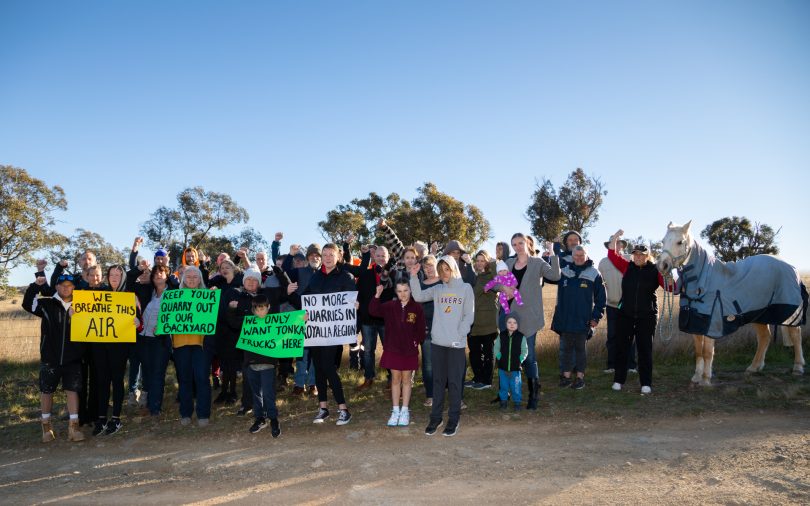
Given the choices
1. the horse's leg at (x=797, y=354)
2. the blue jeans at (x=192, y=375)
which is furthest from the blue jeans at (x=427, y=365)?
the horse's leg at (x=797, y=354)

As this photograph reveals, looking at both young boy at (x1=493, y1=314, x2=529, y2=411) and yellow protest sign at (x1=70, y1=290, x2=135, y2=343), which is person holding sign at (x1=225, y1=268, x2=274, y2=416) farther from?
young boy at (x1=493, y1=314, x2=529, y2=411)

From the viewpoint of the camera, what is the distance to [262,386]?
6.98 metres

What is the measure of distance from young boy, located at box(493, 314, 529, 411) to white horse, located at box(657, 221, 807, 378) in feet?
8.68

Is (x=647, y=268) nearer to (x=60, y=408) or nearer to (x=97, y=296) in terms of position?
(x=97, y=296)

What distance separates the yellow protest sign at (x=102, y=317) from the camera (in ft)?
23.8

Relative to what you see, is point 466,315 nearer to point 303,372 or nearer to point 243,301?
point 243,301

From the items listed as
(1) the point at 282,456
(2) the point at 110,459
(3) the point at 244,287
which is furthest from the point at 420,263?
(2) the point at 110,459

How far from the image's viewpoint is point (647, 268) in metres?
8.19

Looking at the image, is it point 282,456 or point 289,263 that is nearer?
point 282,456

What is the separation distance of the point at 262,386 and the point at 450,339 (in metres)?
2.67

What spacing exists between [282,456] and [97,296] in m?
3.82

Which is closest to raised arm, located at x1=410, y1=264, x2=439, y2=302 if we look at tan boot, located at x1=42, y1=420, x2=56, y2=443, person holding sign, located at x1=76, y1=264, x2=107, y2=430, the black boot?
the black boot

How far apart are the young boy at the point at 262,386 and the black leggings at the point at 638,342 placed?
5418 mm

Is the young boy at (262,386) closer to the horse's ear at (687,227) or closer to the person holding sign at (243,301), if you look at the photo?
the person holding sign at (243,301)
